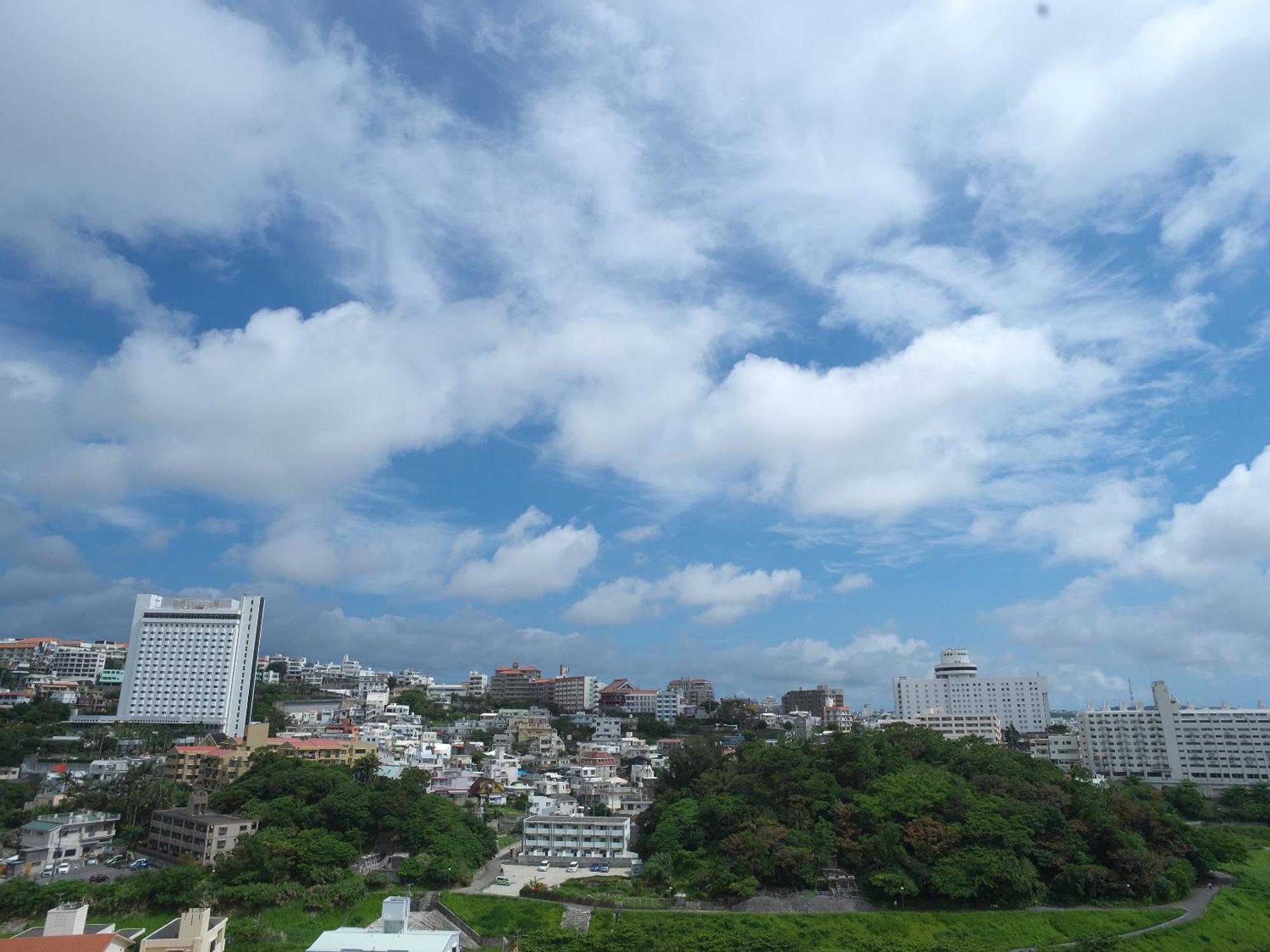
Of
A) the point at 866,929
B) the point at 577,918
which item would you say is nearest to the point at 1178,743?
the point at 866,929

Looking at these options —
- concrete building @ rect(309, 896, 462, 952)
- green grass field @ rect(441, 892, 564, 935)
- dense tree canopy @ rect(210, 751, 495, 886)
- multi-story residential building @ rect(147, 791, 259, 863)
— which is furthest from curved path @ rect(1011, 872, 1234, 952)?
multi-story residential building @ rect(147, 791, 259, 863)

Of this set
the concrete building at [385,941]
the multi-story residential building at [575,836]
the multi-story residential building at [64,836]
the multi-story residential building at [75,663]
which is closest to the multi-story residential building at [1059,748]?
the multi-story residential building at [575,836]

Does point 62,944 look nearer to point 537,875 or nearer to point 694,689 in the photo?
point 537,875

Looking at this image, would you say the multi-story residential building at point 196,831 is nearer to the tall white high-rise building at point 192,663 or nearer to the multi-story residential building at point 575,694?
the tall white high-rise building at point 192,663

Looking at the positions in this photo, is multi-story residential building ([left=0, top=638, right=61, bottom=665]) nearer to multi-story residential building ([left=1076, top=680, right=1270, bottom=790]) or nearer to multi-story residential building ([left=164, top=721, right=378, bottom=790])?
multi-story residential building ([left=164, top=721, right=378, bottom=790])

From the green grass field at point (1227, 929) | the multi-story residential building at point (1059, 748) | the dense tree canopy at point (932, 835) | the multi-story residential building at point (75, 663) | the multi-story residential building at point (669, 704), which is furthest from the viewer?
the multi-story residential building at point (669, 704)

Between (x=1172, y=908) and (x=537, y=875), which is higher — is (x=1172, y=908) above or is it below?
below

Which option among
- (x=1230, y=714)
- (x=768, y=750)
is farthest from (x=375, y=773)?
(x=1230, y=714)
